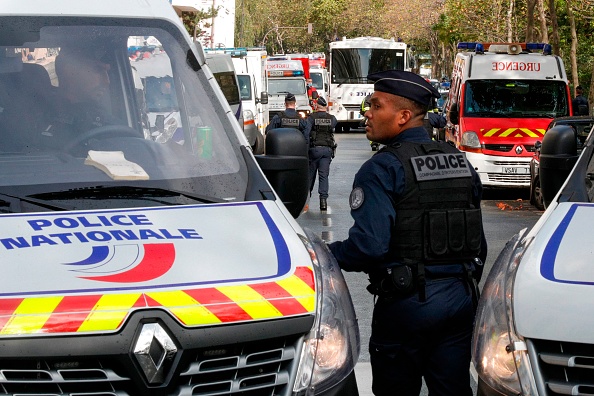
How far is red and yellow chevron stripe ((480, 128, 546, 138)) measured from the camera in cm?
1914

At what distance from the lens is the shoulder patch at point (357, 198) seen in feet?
15.1

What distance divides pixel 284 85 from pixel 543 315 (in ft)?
119

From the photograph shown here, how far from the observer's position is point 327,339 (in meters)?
3.88

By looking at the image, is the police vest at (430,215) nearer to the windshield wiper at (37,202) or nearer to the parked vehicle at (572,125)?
the windshield wiper at (37,202)

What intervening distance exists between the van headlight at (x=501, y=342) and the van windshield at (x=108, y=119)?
110 centimetres

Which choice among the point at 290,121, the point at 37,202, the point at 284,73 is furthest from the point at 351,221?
the point at 284,73

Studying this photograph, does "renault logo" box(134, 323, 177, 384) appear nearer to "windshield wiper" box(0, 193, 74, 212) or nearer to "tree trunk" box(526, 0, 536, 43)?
"windshield wiper" box(0, 193, 74, 212)

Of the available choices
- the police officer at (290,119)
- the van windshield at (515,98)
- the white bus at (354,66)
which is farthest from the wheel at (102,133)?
the white bus at (354,66)

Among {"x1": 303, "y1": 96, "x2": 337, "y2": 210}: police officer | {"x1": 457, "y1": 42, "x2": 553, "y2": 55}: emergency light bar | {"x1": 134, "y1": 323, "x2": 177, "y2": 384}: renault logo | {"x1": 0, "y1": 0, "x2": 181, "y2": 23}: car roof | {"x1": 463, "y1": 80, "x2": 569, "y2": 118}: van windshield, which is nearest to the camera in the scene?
{"x1": 134, "y1": 323, "x2": 177, "y2": 384}: renault logo

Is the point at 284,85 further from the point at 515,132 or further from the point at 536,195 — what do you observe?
the point at 536,195

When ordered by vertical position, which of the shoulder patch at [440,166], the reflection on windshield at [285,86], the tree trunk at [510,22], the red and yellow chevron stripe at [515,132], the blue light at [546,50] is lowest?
the reflection on windshield at [285,86]

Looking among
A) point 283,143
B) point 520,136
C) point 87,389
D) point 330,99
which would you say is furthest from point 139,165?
point 330,99

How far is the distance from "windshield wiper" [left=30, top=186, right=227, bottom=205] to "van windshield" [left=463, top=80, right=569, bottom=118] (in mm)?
15650

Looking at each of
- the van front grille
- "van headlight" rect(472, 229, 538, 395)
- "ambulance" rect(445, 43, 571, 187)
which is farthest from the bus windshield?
the van front grille
